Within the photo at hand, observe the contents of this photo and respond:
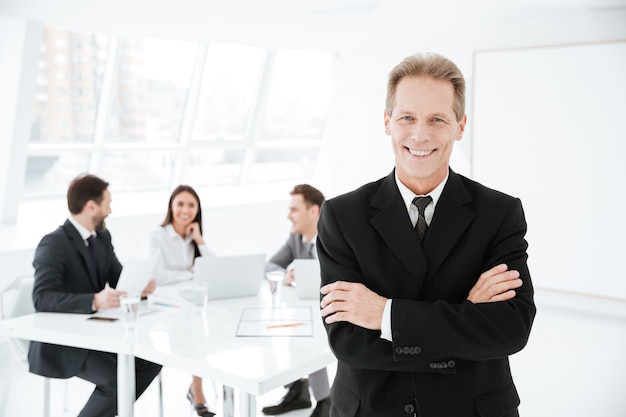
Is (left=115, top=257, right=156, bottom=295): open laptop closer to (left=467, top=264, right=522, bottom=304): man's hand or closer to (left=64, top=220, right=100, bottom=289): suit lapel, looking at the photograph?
(left=64, top=220, right=100, bottom=289): suit lapel

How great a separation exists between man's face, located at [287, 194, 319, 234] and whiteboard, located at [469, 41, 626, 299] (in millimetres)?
2598

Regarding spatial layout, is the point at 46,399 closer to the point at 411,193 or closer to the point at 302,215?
the point at 302,215

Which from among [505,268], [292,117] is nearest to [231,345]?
[505,268]

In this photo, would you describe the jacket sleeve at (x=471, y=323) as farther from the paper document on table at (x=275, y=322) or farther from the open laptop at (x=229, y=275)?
the open laptop at (x=229, y=275)

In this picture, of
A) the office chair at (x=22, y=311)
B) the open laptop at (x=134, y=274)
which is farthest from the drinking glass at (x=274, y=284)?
the office chair at (x=22, y=311)

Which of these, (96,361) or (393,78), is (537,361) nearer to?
(96,361)

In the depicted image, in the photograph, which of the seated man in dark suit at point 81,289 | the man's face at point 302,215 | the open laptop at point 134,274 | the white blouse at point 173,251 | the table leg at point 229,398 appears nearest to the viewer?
the table leg at point 229,398

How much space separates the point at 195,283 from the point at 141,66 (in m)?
4.17

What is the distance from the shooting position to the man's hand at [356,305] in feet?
5.06

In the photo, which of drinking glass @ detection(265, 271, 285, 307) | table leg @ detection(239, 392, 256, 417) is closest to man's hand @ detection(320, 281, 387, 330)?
table leg @ detection(239, 392, 256, 417)

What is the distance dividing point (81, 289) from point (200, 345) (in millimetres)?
1002

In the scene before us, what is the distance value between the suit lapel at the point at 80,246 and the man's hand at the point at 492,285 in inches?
93.1

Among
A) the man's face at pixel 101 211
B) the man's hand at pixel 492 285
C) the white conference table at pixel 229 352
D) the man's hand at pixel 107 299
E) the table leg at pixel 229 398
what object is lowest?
the table leg at pixel 229 398

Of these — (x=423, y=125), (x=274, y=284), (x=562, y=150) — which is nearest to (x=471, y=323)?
(x=423, y=125)
